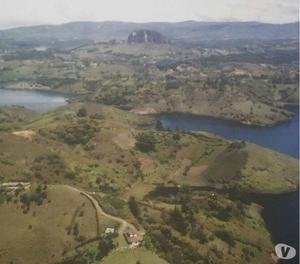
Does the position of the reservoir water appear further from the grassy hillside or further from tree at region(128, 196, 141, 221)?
tree at region(128, 196, 141, 221)

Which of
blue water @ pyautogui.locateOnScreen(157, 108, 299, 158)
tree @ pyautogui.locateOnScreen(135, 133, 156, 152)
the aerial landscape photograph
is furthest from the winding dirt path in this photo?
blue water @ pyautogui.locateOnScreen(157, 108, 299, 158)

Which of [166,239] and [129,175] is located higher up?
[166,239]

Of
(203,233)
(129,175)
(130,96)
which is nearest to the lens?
(203,233)

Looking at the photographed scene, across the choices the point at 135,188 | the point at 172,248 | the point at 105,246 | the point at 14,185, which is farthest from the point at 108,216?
the point at 135,188

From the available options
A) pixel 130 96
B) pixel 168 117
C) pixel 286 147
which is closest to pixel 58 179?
pixel 286 147

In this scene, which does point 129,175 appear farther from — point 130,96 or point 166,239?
point 130,96

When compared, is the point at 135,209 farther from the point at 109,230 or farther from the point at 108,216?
the point at 109,230

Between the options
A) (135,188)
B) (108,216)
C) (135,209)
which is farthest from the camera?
(135,188)
